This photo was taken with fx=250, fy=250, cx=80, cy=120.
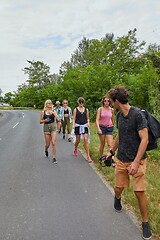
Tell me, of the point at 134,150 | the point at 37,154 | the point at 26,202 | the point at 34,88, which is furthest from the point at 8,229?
the point at 34,88

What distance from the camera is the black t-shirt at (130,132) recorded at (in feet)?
10.2

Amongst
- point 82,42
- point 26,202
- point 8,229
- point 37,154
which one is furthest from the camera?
point 82,42

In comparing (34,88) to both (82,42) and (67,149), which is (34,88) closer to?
(82,42)

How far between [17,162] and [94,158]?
229 centimetres

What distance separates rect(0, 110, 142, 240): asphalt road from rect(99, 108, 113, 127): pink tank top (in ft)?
4.09

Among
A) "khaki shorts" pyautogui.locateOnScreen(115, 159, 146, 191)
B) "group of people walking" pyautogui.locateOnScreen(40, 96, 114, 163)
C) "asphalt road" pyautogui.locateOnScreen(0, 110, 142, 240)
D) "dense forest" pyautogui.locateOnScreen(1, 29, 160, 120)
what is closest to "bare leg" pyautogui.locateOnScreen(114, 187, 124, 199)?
"khaki shorts" pyautogui.locateOnScreen(115, 159, 146, 191)

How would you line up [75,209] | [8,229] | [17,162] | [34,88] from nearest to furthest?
1. [8,229]
2. [75,209]
3. [17,162]
4. [34,88]

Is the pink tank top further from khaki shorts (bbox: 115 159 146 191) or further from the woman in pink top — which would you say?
khaki shorts (bbox: 115 159 146 191)

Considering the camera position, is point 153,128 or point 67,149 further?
point 67,149

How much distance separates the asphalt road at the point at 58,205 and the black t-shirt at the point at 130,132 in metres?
1.01

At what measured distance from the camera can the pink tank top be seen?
6.67 metres

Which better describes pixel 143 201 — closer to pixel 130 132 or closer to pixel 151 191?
pixel 130 132

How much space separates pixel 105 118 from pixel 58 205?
3.05 meters

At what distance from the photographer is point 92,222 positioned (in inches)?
142
